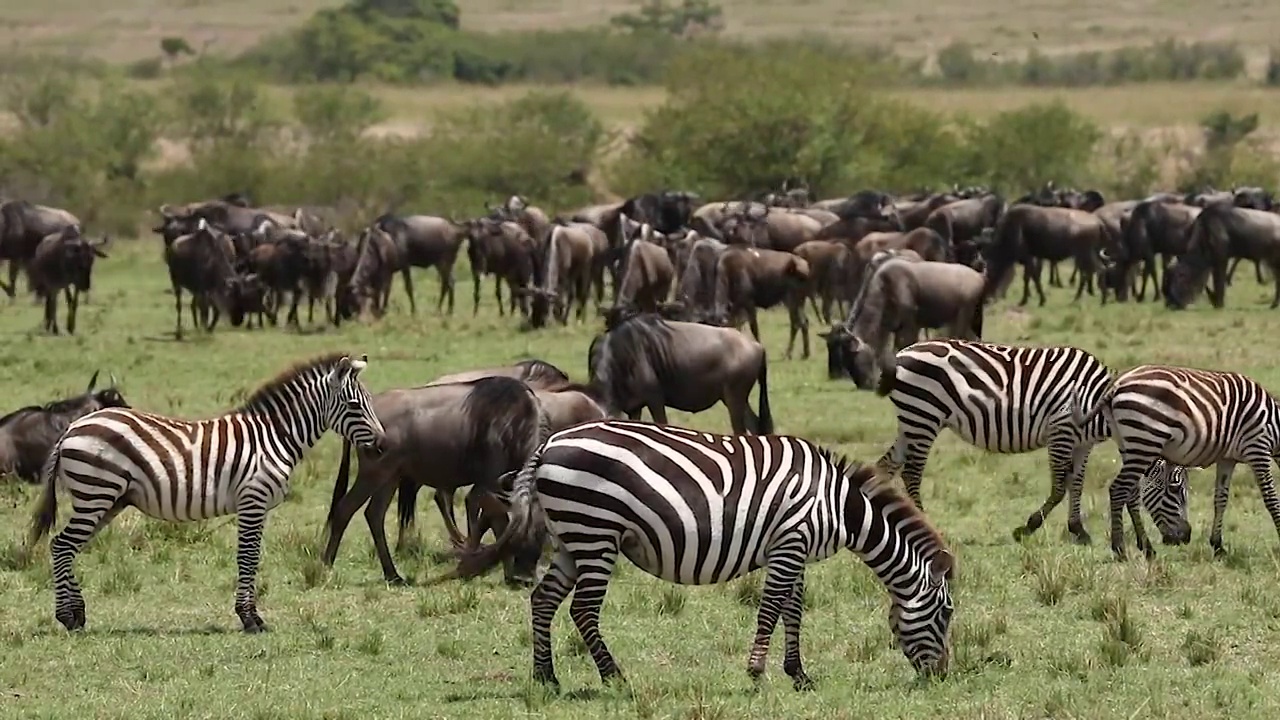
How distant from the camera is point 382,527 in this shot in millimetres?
11727

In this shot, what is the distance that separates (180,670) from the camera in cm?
924

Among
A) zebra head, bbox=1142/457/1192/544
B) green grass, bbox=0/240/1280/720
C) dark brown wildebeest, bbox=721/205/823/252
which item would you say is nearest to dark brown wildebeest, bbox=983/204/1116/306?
dark brown wildebeest, bbox=721/205/823/252

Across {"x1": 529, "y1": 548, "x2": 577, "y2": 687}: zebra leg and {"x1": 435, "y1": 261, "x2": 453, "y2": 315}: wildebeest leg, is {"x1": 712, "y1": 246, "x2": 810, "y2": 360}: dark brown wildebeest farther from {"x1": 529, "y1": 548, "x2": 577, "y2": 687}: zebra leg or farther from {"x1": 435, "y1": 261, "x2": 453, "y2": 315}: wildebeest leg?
{"x1": 529, "y1": 548, "x2": 577, "y2": 687}: zebra leg

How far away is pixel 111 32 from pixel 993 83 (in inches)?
2207

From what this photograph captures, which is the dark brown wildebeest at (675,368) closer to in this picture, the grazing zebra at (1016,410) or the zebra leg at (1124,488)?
the grazing zebra at (1016,410)

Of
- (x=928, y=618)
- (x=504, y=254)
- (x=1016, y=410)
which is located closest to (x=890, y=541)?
(x=928, y=618)

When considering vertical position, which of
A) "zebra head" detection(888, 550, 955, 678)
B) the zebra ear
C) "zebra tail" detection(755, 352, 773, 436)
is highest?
the zebra ear

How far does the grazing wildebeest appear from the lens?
3191 centimetres

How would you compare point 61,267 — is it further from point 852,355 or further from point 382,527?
point 382,527

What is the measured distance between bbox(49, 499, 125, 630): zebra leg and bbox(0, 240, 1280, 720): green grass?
14 cm

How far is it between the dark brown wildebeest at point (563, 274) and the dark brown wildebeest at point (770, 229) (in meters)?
2.29

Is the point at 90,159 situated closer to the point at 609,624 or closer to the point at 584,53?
the point at 609,624

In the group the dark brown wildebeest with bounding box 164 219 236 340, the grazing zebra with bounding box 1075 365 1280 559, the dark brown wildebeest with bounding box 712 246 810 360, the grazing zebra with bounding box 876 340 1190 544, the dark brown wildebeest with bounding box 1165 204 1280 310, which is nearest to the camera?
the grazing zebra with bounding box 1075 365 1280 559

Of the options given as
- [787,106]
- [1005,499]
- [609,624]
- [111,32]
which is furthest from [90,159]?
[111,32]
